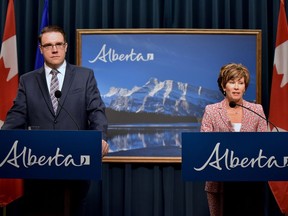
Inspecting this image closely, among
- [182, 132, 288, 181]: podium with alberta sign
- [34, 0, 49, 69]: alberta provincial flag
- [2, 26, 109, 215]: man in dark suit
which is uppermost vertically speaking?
[34, 0, 49, 69]: alberta provincial flag

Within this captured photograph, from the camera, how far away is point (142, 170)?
4023 mm

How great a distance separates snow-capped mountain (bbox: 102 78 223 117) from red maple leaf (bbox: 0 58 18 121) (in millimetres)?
756

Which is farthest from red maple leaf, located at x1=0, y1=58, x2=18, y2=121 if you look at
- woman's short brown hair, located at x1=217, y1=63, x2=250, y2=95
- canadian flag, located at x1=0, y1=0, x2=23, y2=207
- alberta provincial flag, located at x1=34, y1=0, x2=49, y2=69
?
woman's short brown hair, located at x1=217, y1=63, x2=250, y2=95

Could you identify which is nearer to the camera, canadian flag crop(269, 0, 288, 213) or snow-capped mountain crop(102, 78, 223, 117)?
canadian flag crop(269, 0, 288, 213)

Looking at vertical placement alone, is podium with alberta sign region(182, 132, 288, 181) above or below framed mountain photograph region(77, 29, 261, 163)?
below

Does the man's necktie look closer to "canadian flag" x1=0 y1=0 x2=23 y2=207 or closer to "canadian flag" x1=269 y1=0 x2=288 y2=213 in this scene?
"canadian flag" x1=0 y1=0 x2=23 y2=207

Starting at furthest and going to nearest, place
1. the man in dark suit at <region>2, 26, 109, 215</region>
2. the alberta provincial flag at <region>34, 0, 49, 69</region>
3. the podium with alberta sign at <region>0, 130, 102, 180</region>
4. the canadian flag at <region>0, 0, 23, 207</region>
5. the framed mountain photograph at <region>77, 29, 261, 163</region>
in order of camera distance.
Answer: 1. the framed mountain photograph at <region>77, 29, 261, 163</region>
2. the alberta provincial flag at <region>34, 0, 49, 69</region>
3. the canadian flag at <region>0, 0, 23, 207</region>
4. the man in dark suit at <region>2, 26, 109, 215</region>
5. the podium with alberta sign at <region>0, 130, 102, 180</region>

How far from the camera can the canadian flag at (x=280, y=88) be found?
3.71 m

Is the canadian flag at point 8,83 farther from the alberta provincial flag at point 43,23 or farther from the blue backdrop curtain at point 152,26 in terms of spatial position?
the blue backdrop curtain at point 152,26

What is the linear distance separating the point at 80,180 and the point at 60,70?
744 mm

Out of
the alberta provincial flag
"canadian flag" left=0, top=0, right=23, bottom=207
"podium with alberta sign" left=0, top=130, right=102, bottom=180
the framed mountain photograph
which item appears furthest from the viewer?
the framed mountain photograph

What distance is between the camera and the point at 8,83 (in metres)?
3.74

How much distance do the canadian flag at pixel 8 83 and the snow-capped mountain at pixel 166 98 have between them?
0.77m

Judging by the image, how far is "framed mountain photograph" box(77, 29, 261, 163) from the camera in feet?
12.9
